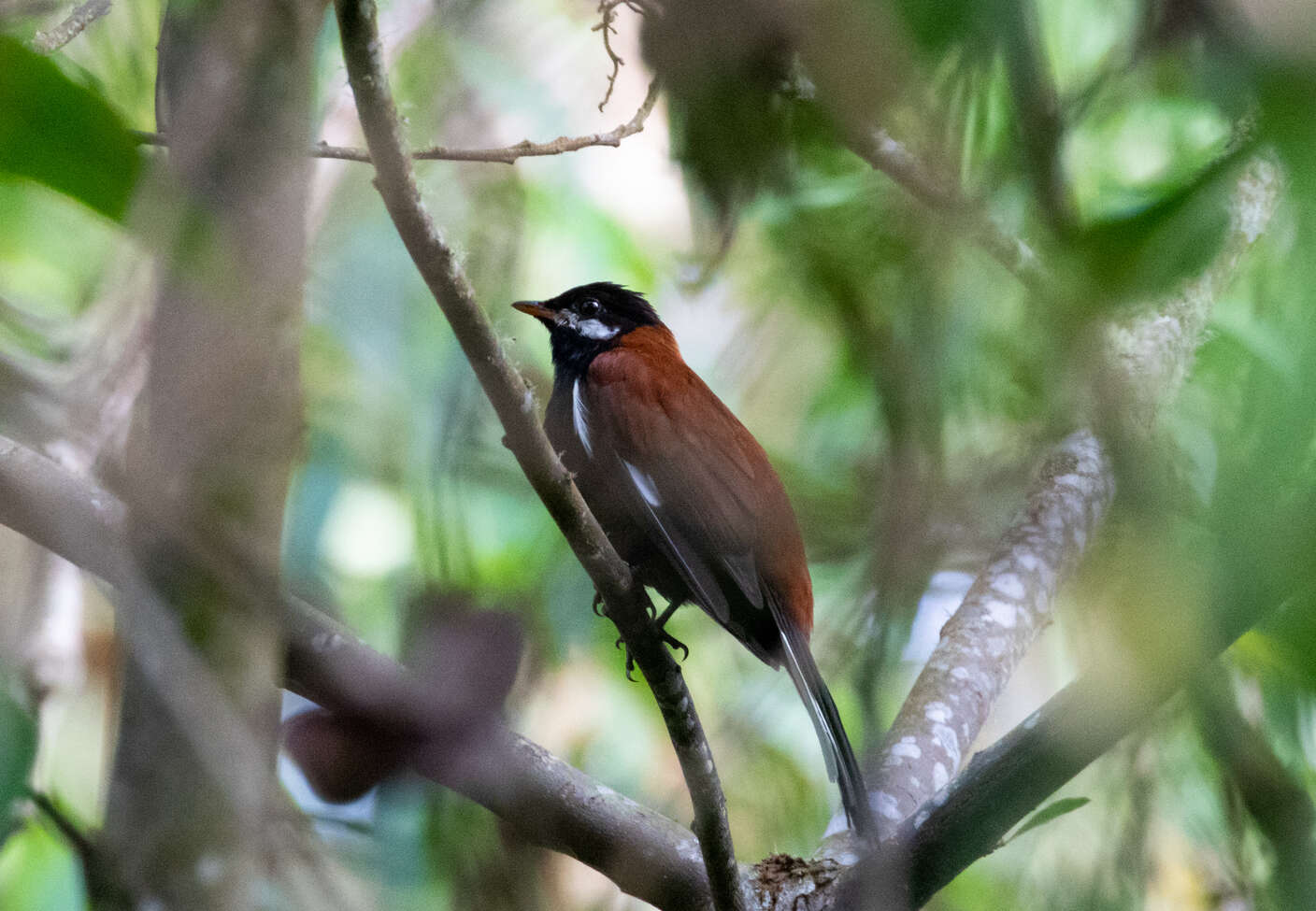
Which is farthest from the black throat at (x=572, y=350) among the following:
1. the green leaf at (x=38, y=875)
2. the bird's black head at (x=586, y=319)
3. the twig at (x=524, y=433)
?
the green leaf at (x=38, y=875)

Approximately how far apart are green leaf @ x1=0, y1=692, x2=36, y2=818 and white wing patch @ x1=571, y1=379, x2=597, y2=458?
1.91m

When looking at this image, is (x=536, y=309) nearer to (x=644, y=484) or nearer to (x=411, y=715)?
(x=644, y=484)

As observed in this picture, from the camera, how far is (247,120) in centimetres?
200

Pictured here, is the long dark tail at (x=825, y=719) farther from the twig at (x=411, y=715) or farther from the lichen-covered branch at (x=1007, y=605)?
the lichen-covered branch at (x=1007, y=605)

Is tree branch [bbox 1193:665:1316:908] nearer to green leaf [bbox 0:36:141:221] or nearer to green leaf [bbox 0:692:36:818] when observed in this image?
green leaf [bbox 0:36:141:221]

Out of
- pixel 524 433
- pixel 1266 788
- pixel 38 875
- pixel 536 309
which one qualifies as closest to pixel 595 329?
pixel 536 309

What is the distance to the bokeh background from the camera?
646 mm

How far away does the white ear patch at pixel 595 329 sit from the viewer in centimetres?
362

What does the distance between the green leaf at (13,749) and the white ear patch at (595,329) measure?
8.36 ft

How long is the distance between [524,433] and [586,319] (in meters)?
1.95

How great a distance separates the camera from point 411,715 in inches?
86.9

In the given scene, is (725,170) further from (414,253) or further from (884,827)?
(884,827)

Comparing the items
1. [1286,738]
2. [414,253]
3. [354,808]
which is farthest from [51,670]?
[1286,738]

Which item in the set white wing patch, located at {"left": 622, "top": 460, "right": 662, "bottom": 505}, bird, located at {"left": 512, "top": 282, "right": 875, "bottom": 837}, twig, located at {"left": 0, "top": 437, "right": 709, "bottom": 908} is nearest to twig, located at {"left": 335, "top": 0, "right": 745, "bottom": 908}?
twig, located at {"left": 0, "top": 437, "right": 709, "bottom": 908}
